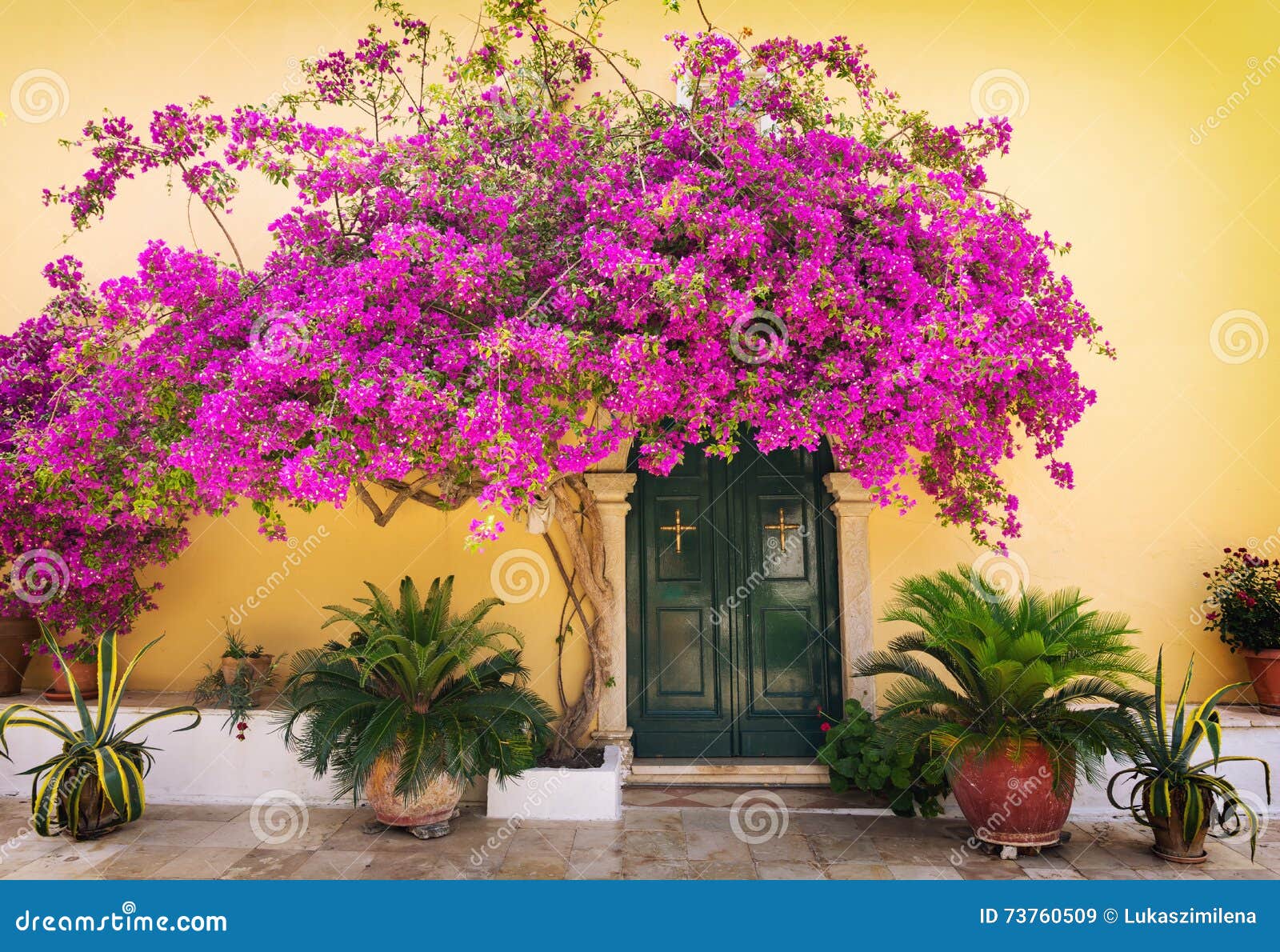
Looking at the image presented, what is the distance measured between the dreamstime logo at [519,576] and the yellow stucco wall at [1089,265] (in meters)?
0.07

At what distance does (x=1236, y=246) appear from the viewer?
6.54 m

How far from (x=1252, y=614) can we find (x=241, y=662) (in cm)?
675

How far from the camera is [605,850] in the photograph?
4926 mm

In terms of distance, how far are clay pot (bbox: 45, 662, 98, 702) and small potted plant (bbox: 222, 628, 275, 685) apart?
0.91 meters

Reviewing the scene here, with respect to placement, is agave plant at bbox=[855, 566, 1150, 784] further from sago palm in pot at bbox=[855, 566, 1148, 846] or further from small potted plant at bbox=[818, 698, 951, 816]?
small potted plant at bbox=[818, 698, 951, 816]

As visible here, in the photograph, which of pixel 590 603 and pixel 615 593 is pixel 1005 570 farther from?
→ pixel 590 603

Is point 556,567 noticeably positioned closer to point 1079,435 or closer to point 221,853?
point 221,853

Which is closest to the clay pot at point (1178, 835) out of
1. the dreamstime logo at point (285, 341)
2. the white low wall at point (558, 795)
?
the white low wall at point (558, 795)

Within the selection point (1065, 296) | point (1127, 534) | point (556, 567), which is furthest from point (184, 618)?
point (1127, 534)

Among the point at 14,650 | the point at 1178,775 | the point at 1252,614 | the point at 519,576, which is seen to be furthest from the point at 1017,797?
the point at 14,650
